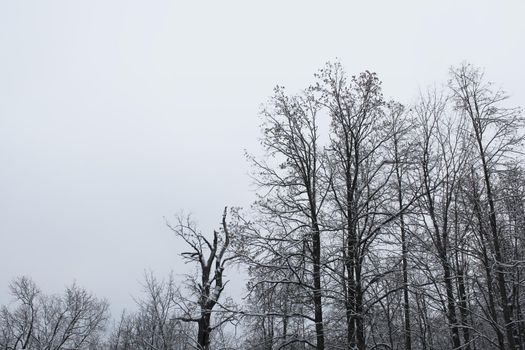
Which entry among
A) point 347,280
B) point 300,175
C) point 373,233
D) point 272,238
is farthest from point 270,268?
point 300,175

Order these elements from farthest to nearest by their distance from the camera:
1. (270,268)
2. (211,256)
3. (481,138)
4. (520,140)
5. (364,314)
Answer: (211,256)
(481,138)
(520,140)
(270,268)
(364,314)

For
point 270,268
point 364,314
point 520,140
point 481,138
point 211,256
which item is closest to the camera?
point 364,314

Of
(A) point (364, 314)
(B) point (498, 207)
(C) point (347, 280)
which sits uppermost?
(B) point (498, 207)

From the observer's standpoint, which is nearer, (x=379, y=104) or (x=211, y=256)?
(x=379, y=104)

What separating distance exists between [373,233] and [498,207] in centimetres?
524

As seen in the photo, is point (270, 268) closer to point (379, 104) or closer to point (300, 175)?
point (300, 175)

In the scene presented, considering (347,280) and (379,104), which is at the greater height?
(379,104)

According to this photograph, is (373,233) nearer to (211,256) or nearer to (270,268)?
(270,268)

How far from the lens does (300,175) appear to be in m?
13.0

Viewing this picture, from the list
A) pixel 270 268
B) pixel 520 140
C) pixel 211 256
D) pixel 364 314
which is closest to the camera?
pixel 364 314

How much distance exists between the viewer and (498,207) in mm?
12023

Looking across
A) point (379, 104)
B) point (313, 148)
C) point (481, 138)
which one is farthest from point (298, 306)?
point (481, 138)

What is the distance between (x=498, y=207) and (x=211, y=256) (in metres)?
10.5

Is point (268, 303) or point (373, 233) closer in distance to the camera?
point (373, 233)
